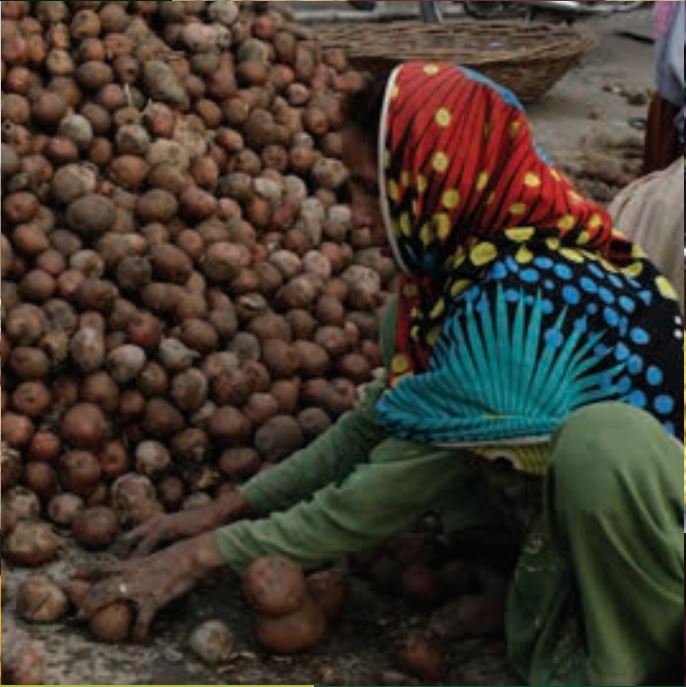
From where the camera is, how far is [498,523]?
278cm

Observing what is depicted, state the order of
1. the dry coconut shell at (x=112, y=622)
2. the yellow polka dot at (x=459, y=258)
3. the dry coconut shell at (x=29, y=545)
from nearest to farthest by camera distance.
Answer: the yellow polka dot at (x=459, y=258) → the dry coconut shell at (x=112, y=622) → the dry coconut shell at (x=29, y=545)

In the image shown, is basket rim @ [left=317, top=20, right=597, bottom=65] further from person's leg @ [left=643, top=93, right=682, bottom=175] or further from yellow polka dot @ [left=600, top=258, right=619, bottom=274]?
yellow polka dot @ [left=600, top=258, right=619, bottom=274]

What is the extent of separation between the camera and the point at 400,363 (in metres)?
2.64

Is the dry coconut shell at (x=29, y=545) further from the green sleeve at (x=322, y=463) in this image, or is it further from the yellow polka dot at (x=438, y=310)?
the yellow polka dot at (x=438, y=310)

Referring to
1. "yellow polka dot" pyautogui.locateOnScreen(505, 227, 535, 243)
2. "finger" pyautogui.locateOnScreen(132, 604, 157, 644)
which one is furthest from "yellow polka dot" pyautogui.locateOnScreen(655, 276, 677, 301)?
"finger" pyautogui.locateOnScreen(132, 604, 157, 644)

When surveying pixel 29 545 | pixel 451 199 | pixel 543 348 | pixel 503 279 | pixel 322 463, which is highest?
pixel 451 199

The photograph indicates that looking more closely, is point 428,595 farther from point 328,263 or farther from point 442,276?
point 328,263

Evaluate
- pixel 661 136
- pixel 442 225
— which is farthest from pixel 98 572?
pixel 661 136

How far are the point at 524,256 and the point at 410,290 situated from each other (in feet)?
1.04

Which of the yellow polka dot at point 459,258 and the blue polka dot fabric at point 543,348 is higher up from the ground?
the yellow polka dot at point 459,258

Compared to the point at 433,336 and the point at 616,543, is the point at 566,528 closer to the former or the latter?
the point at 616,543

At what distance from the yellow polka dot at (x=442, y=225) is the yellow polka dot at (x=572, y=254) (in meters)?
0.19

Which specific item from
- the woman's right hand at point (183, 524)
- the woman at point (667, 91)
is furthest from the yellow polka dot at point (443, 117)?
the woman at point (667, 91)

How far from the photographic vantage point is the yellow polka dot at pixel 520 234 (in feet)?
7.77
